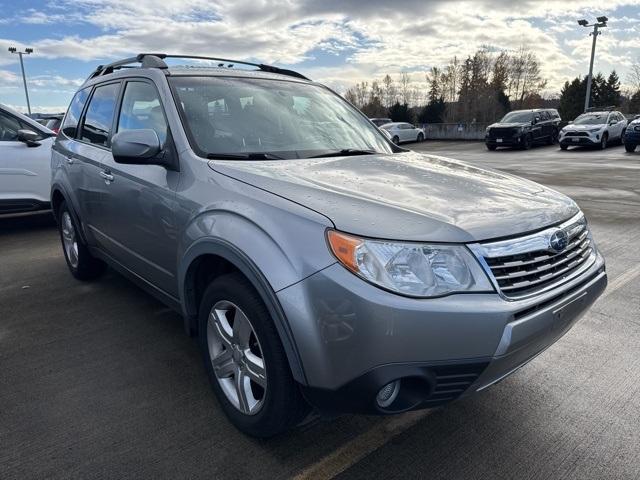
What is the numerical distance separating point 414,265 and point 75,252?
392cm

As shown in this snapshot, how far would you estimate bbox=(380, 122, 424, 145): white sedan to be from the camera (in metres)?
31.9

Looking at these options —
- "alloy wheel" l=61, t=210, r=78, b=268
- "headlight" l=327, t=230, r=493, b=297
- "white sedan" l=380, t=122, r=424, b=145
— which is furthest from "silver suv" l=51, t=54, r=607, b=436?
"white sedan" l=380, t=122, r=424, b=145

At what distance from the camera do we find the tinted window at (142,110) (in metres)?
3.06

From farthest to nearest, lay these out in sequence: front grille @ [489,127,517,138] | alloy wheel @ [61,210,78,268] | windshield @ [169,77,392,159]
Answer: front grille @ [489,127,517,138] → alloy wheel @ [61,210,78,268] → windshield @ [169,77,392,159]

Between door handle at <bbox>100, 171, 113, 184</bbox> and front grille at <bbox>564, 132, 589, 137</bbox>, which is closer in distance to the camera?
door handle at <bbox>100, 171, 113, 184</bbox>

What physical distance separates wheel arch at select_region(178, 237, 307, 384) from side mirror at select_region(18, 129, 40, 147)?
5410 mm

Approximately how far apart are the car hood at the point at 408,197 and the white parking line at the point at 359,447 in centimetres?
111

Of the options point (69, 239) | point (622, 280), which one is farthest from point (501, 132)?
point (69, 239)

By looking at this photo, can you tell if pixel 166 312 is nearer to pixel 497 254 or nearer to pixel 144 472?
pixel 144 472

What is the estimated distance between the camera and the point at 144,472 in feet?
7.36

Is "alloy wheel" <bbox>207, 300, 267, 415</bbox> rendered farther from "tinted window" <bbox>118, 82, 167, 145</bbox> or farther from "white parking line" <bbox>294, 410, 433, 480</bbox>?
"tinted window" <bbox>118, 82, 167, 145</bbox>

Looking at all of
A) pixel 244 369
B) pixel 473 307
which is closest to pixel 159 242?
pixel 244 369

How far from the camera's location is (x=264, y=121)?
314cm

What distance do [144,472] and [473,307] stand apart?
160 cm
